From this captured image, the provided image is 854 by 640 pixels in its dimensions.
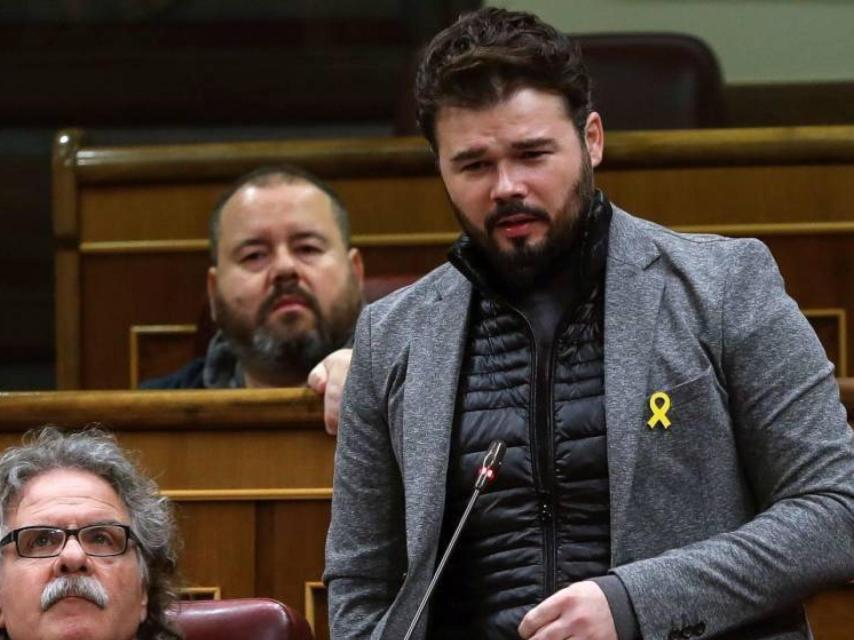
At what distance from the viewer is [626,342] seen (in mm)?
1006

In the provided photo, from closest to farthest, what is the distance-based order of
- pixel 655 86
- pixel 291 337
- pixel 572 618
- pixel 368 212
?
1. pixel 572 618
2. pixel 291 337
3. pixel 368 212
4. pixel 655 86

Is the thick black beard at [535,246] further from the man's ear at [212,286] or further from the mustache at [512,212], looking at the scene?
the man's ear at [212,286]

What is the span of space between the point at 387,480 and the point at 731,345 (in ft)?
0.75

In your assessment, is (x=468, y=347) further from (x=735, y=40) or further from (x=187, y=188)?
(x=735, y=40)

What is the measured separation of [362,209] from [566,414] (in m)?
0.95

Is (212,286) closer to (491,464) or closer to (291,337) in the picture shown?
(291,337)

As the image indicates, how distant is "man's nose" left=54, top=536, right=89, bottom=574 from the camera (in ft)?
3.68

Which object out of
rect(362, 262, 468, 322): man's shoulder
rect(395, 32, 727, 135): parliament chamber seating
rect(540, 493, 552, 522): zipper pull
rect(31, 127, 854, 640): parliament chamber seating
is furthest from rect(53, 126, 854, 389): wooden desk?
rect(540, 493, 552, 522): zipper pull

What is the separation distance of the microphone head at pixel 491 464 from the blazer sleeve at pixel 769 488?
0.29 feet

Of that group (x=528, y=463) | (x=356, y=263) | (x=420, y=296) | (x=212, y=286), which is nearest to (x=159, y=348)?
(x=212, y=286)

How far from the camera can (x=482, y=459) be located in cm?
102

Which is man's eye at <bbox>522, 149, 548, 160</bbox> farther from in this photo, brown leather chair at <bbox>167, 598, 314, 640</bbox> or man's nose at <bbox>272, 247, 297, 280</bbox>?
man's nose at <bbox>272, 247, 297, 280</bbox>

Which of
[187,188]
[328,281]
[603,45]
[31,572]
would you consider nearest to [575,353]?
[31,572]

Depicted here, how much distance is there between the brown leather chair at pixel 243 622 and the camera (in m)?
1.17
